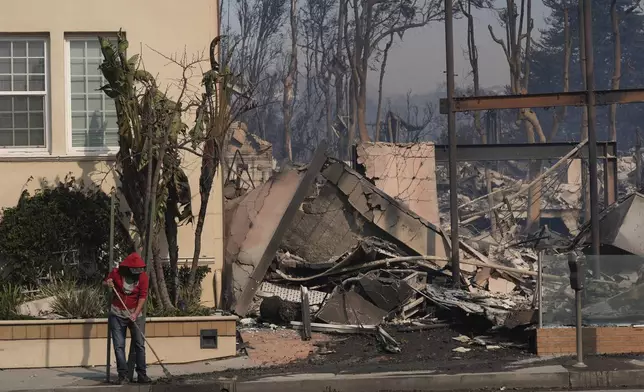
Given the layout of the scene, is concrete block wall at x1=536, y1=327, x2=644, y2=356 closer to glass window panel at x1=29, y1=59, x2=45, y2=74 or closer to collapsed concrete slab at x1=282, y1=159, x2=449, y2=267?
collapsed concrete slab at x1=282, y1=159, x2=449, y2=267

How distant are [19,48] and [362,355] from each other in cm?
720

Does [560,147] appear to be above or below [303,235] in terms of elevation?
above

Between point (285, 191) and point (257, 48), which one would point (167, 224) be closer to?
point (285, 191)

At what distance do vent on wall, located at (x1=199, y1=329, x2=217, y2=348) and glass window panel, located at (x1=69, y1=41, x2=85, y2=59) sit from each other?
16.6ft

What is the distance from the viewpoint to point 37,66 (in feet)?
50.5

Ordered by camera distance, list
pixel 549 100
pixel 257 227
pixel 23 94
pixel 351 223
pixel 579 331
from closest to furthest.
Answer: pixel 579 331
pixel 23 94
pixel 257 227
pixel 549 100
pixel 351 223

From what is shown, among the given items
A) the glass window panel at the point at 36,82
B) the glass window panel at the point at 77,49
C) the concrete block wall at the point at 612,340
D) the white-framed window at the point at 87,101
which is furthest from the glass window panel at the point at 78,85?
the concrete block wall at the point at 612,340

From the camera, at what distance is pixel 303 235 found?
17.9 metres

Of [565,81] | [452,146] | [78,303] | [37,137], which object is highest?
[565,81]

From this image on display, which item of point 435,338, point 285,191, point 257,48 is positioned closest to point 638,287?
point 435,338

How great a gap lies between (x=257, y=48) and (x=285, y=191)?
42.6m

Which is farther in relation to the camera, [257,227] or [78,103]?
[257,227]

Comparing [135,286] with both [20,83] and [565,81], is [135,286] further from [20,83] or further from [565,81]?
[565,81]

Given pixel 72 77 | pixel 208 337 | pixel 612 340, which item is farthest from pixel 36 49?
pixel 612 340
